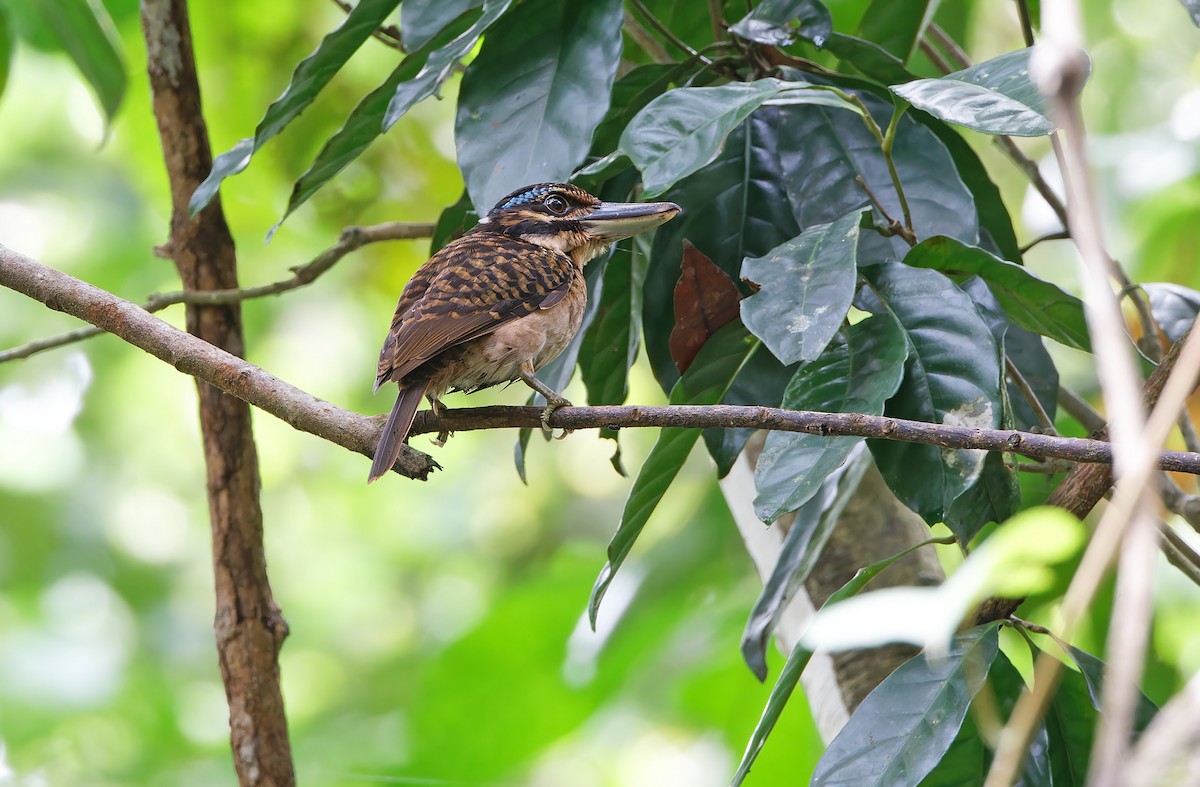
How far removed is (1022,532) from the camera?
26.4 inches

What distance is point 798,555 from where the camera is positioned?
86.1 inches

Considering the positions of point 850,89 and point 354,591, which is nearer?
point 850,89

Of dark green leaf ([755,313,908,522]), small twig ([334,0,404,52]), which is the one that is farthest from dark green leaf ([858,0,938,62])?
small twig ([334,0,404,52])

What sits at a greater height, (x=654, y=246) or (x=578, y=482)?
(x=578, y=482)

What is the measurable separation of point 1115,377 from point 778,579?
1742 millimetres

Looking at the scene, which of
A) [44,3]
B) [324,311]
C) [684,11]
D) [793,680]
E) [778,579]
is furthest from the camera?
[324,311]

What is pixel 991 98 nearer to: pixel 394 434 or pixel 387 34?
pixel 394 434

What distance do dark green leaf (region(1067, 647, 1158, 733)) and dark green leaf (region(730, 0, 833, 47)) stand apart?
45.2 inches

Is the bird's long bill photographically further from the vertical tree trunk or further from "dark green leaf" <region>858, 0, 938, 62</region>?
the vertical tree trunk

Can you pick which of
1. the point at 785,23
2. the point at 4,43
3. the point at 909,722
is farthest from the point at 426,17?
the point at 4,43

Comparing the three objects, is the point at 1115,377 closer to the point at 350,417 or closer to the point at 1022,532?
the point at 1022,532

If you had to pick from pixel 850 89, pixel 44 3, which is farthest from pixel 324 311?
pixel 850 89

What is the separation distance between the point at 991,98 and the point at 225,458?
5.62ft

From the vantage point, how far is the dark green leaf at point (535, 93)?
A: 1.99m
